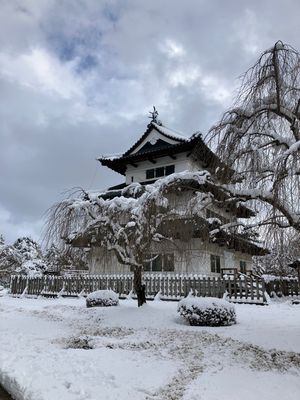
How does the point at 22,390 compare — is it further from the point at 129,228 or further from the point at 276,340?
the point at 129,228

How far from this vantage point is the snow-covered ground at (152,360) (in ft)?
16.6

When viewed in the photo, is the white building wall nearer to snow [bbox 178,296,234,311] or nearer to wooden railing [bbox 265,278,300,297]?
snow [bbox 178,296,234,311]

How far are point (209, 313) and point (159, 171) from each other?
18.5 meters

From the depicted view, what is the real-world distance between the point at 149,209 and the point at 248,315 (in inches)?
209

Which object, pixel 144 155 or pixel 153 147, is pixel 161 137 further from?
pixel 144 155

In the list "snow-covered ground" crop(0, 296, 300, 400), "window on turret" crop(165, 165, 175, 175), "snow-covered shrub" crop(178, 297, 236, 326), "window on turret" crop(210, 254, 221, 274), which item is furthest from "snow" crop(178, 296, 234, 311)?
"window on turret" crop(165, 165, 175, 175)

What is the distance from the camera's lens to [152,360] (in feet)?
22.5

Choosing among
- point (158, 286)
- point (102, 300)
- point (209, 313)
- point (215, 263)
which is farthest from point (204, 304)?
point (215, 263)

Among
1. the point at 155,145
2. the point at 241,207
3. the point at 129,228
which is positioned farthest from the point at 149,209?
the point at 155,145

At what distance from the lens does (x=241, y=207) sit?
8570 millimetres

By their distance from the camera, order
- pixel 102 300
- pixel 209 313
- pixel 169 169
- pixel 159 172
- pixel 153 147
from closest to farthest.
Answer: pixel 209 313, pixel 102 300, pixel 169 169, pixel 159 172, pixel 153 147

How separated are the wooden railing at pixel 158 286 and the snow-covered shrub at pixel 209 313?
6883 millimetres

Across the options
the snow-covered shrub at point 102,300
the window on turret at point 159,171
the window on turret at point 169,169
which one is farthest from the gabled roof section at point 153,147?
the snow-covered shrub at point 102,300

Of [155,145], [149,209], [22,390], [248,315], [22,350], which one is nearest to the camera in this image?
[22,390]
